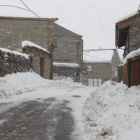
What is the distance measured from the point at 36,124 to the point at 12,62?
369 inches

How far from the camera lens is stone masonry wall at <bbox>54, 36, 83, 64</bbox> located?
3338 cm

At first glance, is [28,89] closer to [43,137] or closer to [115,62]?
[43,137]

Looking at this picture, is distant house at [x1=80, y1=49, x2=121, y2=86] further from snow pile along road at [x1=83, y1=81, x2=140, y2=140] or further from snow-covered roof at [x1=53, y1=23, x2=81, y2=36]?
snow pile along road at [x1=83, y1=81, x2=140, y2=140]

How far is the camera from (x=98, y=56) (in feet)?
138

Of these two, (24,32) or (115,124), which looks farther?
(24,32)

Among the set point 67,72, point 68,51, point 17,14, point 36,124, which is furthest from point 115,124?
point 68,51

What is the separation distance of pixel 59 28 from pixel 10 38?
13.4 m

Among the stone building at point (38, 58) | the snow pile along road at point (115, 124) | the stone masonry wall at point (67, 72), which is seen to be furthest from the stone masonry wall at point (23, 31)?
the snow pile along road at point (115, 124)

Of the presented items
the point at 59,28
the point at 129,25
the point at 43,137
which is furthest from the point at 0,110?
the point at 59,28

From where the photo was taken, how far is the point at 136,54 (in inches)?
388

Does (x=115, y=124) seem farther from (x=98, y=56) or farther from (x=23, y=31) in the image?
(x=98, y=56)

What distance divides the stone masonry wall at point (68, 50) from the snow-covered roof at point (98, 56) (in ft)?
22.9

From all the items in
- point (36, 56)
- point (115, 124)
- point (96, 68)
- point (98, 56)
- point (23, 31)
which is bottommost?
point (115, 124)

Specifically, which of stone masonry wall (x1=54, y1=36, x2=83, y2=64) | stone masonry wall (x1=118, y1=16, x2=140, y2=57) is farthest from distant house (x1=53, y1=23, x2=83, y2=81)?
stone masonry wall (x1=118, y1=16, x2=140, y2=57)
